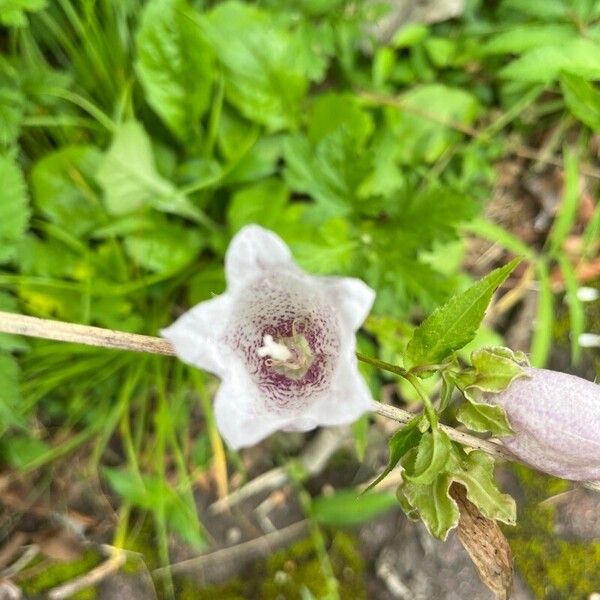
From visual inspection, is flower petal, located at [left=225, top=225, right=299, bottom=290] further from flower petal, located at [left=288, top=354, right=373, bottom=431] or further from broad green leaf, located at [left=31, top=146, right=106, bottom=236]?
broad green leaf, located at [left=31, top=146, right=106, bottom=236]

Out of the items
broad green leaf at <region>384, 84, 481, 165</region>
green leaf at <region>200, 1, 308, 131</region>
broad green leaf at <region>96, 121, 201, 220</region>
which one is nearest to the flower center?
broad green leaf at <region>96, 121, 201, 220</region>

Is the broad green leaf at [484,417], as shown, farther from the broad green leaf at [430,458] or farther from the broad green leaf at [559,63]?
the broad green leaf at [559,63]

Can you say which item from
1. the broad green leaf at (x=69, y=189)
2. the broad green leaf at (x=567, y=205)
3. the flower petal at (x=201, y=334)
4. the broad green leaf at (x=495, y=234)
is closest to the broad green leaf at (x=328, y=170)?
the broad green leaf at (x=495, y=234)

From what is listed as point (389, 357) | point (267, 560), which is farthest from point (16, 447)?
point (389, 357)

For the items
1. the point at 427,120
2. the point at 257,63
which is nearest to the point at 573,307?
the point at 427,120

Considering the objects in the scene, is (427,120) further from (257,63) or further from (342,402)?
(342,402)
